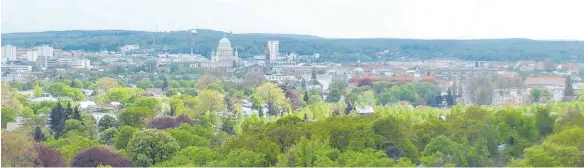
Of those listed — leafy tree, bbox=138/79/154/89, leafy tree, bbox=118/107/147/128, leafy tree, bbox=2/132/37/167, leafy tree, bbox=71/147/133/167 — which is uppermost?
leafy tree, bbox=2/132/37/167

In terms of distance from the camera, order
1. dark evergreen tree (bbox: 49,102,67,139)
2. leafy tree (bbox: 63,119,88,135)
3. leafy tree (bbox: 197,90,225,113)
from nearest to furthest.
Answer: leafy tree (bbox: 63,119,88,135)
dark evergreen tree (bbox: 49,102,67,139)
leafy tree (bbox: 197,90,225,113)

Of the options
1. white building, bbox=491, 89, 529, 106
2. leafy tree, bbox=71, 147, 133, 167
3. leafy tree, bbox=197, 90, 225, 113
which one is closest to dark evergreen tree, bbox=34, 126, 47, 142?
leafy tree, bbox=71, 147, 133, 167

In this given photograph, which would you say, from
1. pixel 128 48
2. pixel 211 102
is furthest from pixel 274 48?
pixel 211 102

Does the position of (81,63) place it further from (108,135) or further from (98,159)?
(98,159)

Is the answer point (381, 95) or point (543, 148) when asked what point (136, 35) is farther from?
point (543, 148)

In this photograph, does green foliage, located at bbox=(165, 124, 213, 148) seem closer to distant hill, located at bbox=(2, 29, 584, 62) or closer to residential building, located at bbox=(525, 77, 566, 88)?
residential building, located at bbox=(525, 77, 566, 88)

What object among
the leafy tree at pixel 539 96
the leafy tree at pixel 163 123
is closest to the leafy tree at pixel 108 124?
the leafy tree at pixel 163 123
